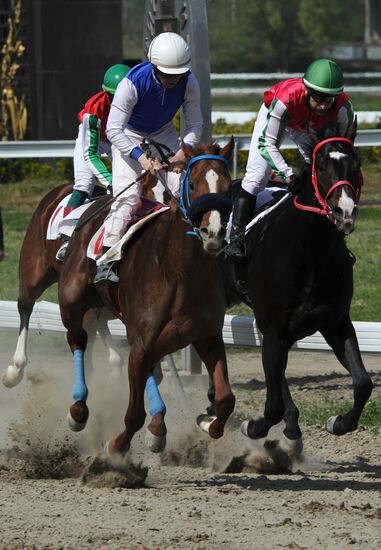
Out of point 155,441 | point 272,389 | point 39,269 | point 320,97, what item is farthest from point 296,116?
point 39,269

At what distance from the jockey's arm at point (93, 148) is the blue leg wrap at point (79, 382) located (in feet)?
4.62

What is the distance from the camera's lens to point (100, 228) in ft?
25.2

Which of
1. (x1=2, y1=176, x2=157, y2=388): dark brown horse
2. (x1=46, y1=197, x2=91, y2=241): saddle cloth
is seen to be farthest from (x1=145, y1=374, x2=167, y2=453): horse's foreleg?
(x1=2, y1=176, x2=157, y2=388): dark brown horse

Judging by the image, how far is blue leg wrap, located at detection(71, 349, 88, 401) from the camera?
732 cm

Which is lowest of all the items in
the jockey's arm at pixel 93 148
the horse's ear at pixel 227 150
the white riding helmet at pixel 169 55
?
the jockey's arm at pixel 93 148

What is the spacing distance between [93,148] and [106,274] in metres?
1.80

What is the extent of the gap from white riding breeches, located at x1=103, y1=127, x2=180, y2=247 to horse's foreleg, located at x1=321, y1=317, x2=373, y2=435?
4.05 feet

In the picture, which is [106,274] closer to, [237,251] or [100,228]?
[100,228]

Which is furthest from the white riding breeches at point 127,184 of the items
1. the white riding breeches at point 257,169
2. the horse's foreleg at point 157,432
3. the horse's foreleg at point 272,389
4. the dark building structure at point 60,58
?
the dark building structure at point 60,58

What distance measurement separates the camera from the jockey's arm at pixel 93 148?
8547mm

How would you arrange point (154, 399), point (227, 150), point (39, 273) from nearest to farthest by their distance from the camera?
point (227, 150), point (154, 399), point (39, 273)

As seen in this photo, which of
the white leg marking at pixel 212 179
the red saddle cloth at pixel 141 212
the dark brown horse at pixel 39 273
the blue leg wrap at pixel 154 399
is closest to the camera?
the white leg marking at pixel 212 179

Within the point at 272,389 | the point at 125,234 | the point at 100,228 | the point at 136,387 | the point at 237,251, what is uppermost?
the point at 125,234

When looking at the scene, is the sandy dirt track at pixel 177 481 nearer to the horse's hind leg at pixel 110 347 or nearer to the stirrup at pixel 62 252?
the horse's hind leg at pixel 110 347
